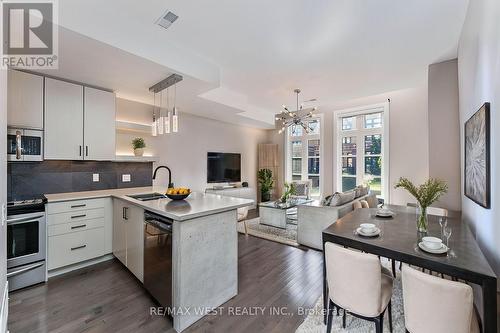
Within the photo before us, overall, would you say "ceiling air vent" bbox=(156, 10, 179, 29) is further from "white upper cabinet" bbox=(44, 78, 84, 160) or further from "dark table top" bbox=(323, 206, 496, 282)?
"dark table top" bbox=(323, 206, 496, 282)

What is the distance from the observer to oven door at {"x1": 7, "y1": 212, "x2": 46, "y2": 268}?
230cm

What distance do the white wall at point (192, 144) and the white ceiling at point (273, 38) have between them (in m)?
0.69

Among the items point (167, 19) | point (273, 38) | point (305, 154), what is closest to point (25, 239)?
point (167, 19)

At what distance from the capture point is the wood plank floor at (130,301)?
1.87 metres

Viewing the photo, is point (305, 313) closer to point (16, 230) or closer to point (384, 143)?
point (16, 230)

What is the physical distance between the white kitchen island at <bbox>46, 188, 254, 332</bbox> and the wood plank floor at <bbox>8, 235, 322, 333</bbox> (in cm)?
14

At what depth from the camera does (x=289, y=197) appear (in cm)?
499

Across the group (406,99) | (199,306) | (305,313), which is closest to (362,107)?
(406,99)

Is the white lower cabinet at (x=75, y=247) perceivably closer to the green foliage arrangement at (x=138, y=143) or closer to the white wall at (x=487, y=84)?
the green foliage arrangement at (x=138, y=143)

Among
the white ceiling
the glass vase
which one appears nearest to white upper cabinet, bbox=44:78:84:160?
the white ceiling

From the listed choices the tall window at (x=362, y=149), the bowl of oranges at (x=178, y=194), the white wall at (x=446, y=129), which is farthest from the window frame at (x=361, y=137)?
the bowl of oranges at (x=178, y=194)

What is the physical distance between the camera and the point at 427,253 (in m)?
1.45

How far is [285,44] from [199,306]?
3.07 meters

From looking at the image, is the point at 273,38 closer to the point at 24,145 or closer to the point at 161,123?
the point at 161,123
